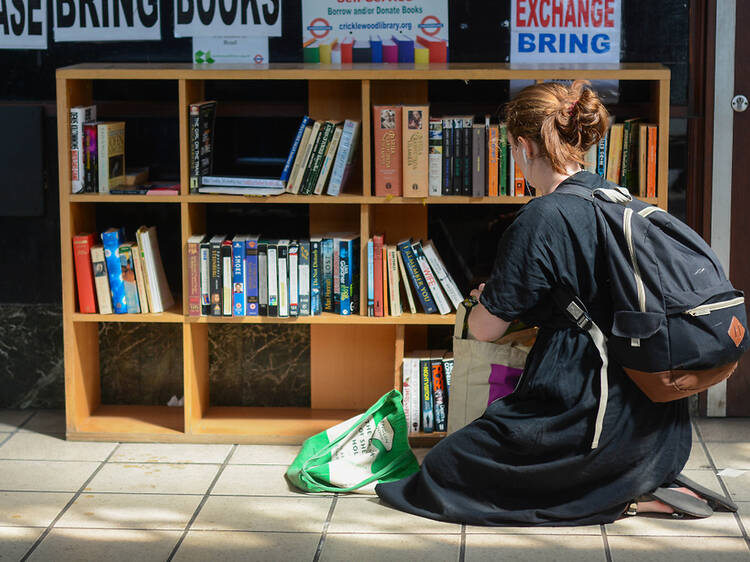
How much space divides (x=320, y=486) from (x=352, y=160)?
3.93ft

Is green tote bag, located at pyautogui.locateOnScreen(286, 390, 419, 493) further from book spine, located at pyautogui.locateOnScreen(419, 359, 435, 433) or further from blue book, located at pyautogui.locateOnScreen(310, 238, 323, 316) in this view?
blue book, located at pyautogui.locateOnScreen(310, 238, 323, 316)

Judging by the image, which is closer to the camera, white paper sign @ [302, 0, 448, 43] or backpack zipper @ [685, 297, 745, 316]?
backpack zipper @ [685, 297, 745, 316]

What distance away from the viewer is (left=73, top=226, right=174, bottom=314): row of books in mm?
4059

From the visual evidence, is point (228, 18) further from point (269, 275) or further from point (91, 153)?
point (269, 275)

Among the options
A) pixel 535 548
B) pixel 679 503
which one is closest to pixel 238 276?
pixel 535 548

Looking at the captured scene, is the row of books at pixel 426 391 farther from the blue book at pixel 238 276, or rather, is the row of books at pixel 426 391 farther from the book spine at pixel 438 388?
the blue book at pixel 238 276

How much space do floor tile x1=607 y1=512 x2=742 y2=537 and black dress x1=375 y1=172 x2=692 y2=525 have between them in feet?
0.17

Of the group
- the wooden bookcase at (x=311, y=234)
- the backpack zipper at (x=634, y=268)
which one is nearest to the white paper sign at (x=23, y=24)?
the wooden bookcase at (x=311, y=234)

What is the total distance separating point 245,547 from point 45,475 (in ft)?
3.19

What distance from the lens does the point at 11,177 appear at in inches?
→ 171

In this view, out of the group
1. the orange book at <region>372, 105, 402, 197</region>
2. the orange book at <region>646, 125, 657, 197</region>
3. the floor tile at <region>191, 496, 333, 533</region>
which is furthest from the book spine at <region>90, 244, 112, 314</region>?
the orange book at <region>646, 125, 657, 197</region>

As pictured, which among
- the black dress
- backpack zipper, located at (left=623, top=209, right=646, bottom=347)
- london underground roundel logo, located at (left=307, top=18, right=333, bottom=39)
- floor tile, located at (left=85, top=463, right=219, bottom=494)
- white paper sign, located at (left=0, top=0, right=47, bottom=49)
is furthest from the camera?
white paper sign, located at (left=0, top=0, right=47, bottom=49)

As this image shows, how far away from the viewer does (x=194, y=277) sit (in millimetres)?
4012

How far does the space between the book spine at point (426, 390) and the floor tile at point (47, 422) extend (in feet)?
4.60
